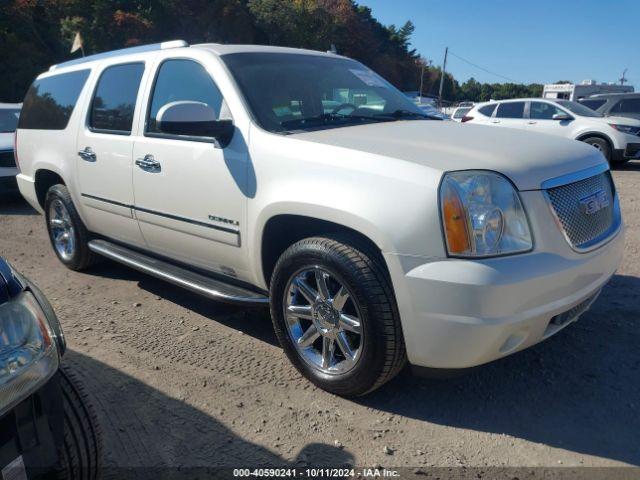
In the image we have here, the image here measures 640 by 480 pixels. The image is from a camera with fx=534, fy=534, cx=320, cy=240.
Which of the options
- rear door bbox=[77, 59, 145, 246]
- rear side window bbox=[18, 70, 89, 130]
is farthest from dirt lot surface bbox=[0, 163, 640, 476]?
rear side window bbox=[18, 70, 89, 130]

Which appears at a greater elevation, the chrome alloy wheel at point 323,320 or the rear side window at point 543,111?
the rear side window at point 543,111

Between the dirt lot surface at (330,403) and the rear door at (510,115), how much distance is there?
9345 mm

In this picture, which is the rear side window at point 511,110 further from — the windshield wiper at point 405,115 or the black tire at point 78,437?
the black tire at point 78,437

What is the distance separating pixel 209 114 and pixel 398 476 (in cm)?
210

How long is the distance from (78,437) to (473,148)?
214 cm

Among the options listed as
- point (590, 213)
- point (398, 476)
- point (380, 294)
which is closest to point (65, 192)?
point (380, 294)

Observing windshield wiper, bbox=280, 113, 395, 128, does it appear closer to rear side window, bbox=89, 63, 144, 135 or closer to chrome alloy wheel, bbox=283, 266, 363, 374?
chrome alloy wheel, bbox=283, 266, 363, 374

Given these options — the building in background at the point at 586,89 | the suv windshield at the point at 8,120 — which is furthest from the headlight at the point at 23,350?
the building in background at the point at 586,89

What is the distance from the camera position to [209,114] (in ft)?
9.86

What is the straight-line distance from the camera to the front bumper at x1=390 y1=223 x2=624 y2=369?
7.53ft

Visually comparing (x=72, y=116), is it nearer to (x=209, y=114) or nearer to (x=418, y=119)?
(x=209, y=114)

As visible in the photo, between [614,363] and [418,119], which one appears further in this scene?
[418,119]

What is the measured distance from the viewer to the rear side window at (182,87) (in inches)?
133

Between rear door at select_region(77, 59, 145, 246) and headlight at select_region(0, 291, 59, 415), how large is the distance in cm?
231
